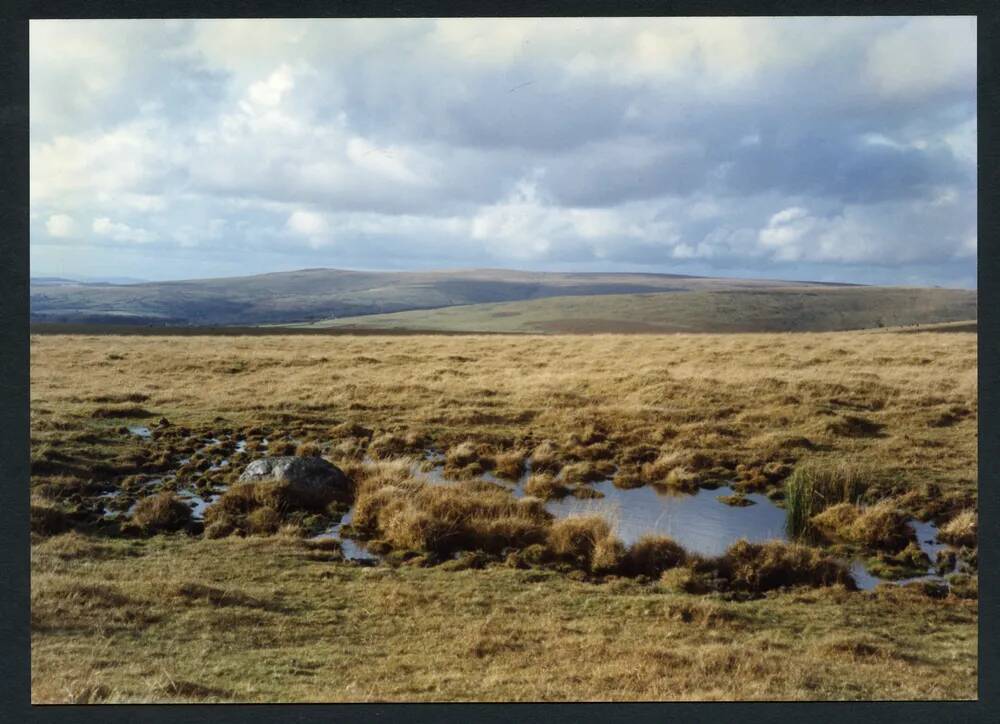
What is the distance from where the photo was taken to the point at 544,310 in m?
10.9

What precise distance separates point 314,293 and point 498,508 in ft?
15.1

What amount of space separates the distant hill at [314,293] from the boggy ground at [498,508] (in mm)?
1334

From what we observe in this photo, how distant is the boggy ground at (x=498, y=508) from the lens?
18.6ft

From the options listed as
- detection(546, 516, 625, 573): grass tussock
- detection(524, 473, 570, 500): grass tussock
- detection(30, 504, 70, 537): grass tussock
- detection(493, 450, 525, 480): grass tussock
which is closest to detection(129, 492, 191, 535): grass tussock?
detection(30, 504, 70, 537): grass tussock

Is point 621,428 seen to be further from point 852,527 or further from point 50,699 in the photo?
point 50,699

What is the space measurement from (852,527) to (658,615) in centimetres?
288

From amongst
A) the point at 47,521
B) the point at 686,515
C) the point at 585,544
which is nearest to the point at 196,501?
the point at 47,521

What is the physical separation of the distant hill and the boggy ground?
1334 millimetres

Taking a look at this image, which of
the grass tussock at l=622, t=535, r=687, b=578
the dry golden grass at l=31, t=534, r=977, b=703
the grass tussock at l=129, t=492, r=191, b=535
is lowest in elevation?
the dry golden grass at l=31, t=534, r=977, b=703

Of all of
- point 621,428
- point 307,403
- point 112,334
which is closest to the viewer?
point 621,428

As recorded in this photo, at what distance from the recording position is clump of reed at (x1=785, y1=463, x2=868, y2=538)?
323 inches

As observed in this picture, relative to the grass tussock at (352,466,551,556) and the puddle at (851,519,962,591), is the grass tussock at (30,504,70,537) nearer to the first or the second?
the grass tussock at (352,466,551,556)

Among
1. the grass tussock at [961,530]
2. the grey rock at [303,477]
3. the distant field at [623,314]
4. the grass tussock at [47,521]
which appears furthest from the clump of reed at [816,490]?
the grass tussock at [47,521]

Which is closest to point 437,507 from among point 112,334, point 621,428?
point 621,428
